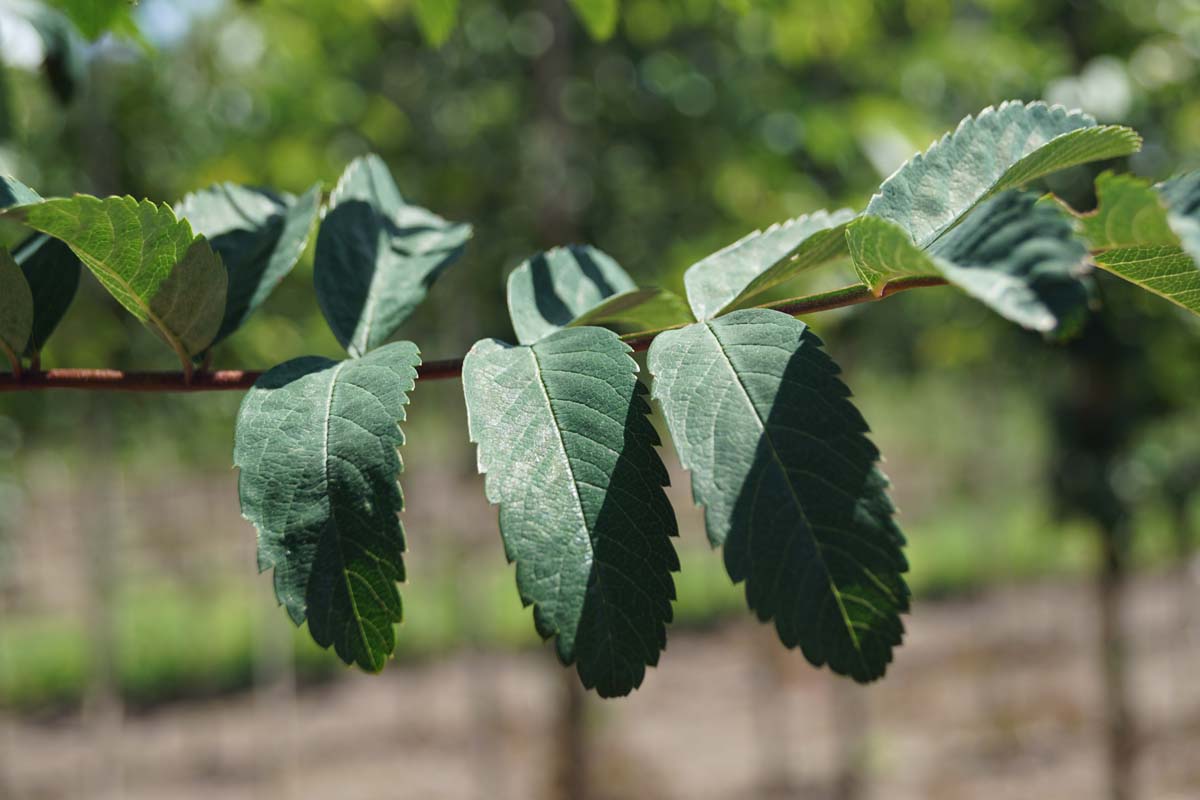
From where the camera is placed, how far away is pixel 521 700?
798 centimetres

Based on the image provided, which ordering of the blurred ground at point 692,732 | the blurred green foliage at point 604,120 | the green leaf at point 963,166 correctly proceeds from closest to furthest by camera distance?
the green leaf at point 963,166, the blurred green foliage at point 604,120, the blurred ground at point 692,732

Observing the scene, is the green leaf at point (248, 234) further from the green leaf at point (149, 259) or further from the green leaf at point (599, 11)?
the green leaf at point (599, 11)

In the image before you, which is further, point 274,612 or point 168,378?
point 274,612

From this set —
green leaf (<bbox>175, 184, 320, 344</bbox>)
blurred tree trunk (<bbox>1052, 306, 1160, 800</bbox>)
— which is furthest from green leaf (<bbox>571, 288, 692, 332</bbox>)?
blurred tree trunk (<bbox>1052, 306, 1160, 800</bbox>)

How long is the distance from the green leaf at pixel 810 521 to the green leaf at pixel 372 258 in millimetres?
319

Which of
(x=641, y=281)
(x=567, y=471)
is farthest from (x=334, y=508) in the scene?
(x=641, y=281)

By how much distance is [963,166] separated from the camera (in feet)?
Result: 2.05

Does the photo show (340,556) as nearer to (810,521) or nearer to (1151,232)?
(810,521)

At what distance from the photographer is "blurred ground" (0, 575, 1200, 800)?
6.13 metres

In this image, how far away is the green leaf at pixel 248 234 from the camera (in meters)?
0.76

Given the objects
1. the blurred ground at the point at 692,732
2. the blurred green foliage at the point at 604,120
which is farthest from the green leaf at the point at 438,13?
the blurred ground at the point at 692,732

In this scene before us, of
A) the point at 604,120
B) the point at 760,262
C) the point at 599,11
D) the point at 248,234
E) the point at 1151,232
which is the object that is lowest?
the point at 1151,232

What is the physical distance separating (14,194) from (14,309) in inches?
4.9

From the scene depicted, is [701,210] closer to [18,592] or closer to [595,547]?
[595,547]
